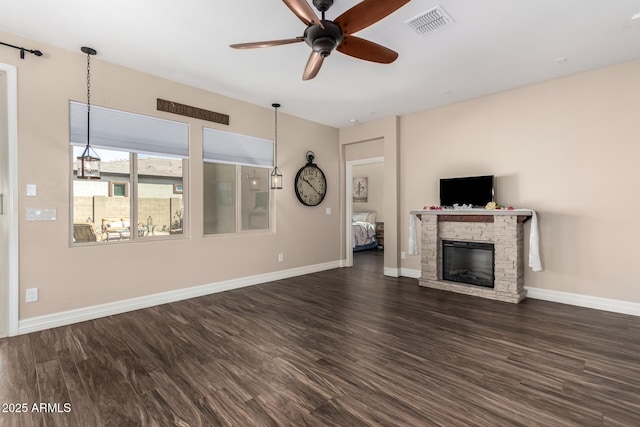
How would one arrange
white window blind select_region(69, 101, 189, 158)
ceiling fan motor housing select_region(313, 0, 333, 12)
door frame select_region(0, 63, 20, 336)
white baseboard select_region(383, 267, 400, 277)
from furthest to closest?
white baseboard select_region(383, 267, 400, 277) → white window blind select_region(69, 101, 189, 158) → door frame select_region(0, 63, 20, 336) → ceiling fan motor housing select_region(313, 0, 333, 12)

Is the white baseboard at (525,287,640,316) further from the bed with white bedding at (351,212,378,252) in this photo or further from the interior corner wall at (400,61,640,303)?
the bed with white bedding at (351,212,378,252)

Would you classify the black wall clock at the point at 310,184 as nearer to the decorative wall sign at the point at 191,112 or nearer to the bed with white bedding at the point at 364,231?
the decorative wall sign at the point at 191,112

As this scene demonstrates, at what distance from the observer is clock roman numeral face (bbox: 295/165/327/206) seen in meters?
5.69

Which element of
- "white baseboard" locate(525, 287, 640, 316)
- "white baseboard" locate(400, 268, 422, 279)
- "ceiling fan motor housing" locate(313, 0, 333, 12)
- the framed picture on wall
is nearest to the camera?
"ceiling fan motor housing" locate(313, 0, 333, 12)

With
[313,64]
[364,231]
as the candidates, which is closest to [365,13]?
[313,64]

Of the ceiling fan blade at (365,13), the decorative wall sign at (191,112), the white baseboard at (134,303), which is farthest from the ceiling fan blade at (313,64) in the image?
the white baseboard at (134,303)

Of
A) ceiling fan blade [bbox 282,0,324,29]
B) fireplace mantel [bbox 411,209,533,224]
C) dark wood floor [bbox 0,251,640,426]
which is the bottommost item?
dark wood floor [bbox 0,251,640,426]

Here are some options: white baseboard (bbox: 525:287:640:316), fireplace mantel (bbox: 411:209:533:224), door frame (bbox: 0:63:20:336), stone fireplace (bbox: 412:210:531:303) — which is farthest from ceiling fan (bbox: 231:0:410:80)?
white baseboard (bbox: 525:287:640:316)

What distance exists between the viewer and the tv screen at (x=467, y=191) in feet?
14.7

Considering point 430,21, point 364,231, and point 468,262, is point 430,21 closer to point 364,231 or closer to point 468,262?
point 468,262

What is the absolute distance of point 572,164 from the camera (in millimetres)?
3945

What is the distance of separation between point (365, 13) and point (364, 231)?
21.8ft

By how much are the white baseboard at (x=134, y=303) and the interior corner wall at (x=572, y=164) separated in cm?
363

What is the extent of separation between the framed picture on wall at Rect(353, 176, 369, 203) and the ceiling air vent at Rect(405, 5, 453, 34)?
6922 mm
